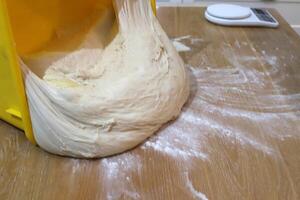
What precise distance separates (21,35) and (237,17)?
64cm

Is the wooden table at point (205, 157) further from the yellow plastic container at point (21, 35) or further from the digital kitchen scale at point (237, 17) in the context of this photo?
Answer: the digital kitchen scale at point (237, 17)

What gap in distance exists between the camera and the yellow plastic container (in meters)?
0.52

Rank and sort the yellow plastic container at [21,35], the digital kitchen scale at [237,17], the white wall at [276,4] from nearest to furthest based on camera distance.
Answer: the yellow plastic container at [21,35] < the digital kitchen scale at [237,17] < the white wall at [276,4]

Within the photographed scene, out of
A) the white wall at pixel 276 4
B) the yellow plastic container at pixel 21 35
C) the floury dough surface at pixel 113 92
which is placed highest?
the yellow plastic container at pixel 21 35

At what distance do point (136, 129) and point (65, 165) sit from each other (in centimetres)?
13

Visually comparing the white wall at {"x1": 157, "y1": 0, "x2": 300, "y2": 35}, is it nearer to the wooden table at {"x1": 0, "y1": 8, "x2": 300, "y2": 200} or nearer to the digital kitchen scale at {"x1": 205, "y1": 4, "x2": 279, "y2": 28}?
the digital kitchen scale at {"x1": 205, "y1": 4, "x2": 279, "y2": 28}

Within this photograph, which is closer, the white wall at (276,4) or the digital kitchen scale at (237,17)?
the digital kitchen scale at (237,17)

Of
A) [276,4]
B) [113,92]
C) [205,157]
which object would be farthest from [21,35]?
[276,4]

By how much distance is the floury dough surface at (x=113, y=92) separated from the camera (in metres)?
0.56

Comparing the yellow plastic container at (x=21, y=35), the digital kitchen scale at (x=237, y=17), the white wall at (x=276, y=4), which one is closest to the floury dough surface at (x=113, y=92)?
the yellow plastic container at (x=21, y=35)

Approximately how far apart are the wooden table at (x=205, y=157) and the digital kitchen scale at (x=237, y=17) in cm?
24

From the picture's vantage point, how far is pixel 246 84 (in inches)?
30.7

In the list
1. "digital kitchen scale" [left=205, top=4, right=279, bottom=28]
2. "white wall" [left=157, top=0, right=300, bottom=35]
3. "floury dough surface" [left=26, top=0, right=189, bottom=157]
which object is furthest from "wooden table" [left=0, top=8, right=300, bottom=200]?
"white wall" [left=157, top=0, right=300, bottom=35]

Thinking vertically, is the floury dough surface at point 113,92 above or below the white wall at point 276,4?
above
